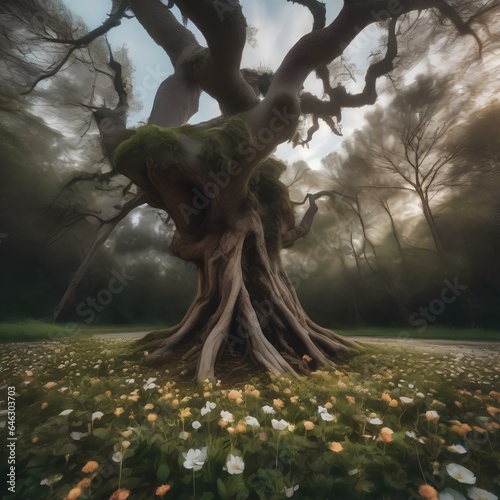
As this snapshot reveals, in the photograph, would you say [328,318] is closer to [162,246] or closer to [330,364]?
[162,246]

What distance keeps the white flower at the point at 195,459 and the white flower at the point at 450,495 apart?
3.37ft

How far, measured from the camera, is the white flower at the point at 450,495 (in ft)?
3.79

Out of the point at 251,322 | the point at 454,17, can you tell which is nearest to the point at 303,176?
the point at 454,17

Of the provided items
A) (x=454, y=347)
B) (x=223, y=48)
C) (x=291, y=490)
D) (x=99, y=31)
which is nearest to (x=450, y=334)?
(x=454, y=347)

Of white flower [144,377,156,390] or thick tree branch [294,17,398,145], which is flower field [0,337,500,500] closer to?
white flower [144,377,156,390]

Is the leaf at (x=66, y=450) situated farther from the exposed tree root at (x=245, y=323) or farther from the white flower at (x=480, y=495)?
the exposed tree root at (x=245, y=323)

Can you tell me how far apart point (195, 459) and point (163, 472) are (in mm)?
152

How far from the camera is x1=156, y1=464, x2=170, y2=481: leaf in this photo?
4.12ft

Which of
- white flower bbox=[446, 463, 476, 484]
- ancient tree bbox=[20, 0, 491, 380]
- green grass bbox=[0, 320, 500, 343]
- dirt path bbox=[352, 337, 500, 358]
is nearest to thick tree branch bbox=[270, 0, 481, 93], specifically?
ancient tree bbox=[20, 0, 491, 380]

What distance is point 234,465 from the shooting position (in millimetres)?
1271

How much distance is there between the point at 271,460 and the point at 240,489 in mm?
296

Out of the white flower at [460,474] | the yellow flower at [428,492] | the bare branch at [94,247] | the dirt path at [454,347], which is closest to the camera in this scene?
the yellow flower at [428,492]

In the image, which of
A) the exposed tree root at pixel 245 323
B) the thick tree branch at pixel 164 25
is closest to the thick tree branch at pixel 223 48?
the thick tree branch at pixel 164 25

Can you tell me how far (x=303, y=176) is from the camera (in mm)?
13055
